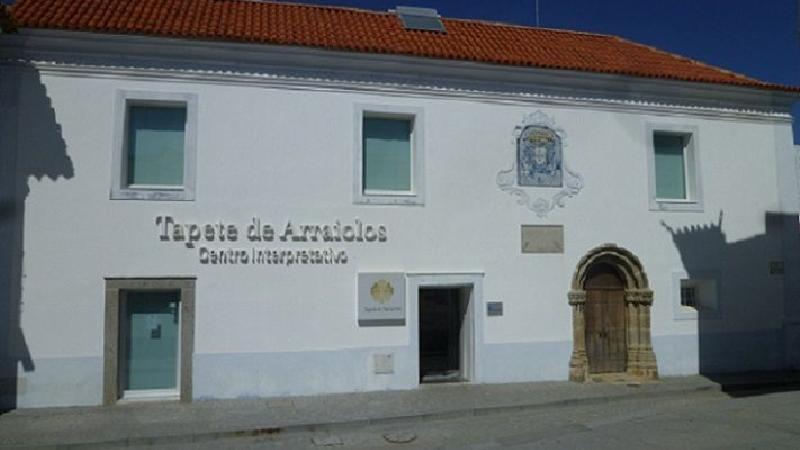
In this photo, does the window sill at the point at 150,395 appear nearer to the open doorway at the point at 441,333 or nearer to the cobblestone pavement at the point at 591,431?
the cobblestone pavement at the point at 591,431

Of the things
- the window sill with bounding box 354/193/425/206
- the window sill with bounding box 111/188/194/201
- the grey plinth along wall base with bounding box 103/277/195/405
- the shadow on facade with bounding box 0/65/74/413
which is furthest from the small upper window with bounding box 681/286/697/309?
the shadow on facade with bounding box 0/65/74/413

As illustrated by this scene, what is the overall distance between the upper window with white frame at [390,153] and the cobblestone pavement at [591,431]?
157 inches

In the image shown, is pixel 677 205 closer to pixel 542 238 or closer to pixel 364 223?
pixel 542 238

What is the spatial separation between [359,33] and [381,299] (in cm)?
495

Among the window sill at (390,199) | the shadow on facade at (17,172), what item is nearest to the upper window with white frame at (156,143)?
the shadow on facade at (17,172)

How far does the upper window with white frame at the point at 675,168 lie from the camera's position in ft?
40.3

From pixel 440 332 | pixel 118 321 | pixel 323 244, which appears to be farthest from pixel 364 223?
pixel 118 321

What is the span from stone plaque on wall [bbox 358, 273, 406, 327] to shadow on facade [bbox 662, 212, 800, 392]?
5.47 metres

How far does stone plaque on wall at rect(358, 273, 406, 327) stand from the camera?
1059 centimetres

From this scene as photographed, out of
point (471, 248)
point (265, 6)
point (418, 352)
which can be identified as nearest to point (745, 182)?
point (471, 248)

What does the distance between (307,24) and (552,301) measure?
6.89 m

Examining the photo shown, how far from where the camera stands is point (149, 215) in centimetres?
995

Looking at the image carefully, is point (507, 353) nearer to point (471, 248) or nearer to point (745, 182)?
point (471, 248)

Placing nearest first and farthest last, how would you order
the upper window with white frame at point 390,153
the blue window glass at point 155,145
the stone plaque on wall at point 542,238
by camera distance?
the blue window glass at point 155,145 < the upper window with white frame at point 390,153 < the stone plaque on wall at point 542,238
